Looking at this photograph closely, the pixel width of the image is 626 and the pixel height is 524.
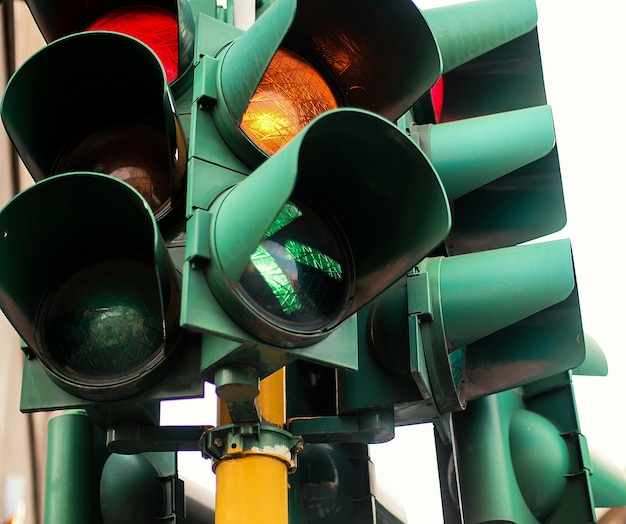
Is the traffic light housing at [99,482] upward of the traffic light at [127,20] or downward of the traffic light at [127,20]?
downward

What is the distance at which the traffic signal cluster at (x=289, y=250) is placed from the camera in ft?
10.8

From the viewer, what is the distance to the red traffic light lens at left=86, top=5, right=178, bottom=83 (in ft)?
13.4

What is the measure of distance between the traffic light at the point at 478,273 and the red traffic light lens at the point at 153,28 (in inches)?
32.7

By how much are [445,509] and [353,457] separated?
1.65 feet

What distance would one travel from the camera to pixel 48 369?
136 inches

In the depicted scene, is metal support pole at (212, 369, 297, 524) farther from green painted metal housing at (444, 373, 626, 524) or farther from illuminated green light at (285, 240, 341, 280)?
green painted metal housing at (444, 373, 626, 524)

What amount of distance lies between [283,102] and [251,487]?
3.83 ft

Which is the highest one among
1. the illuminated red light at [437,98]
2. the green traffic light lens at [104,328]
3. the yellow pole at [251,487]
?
the illuminated red light at [437,98]

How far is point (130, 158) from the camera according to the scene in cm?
392

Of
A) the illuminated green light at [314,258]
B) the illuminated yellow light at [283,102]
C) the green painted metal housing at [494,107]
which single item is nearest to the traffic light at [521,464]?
the green painted metal housing at [494,107]

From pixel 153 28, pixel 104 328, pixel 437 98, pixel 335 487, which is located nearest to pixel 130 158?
pixel 153 28

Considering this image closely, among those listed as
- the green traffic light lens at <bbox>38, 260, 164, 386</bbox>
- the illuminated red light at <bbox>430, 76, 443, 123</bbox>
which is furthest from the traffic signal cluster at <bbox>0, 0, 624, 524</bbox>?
the illuminated red light at <bbox>430, 76, 443, 123</bbox>

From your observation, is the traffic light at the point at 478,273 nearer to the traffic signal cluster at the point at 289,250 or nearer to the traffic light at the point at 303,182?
the traffic signal cluster at the point at 289,250

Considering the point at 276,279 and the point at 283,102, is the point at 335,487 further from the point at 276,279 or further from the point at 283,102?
the point at 283,102
